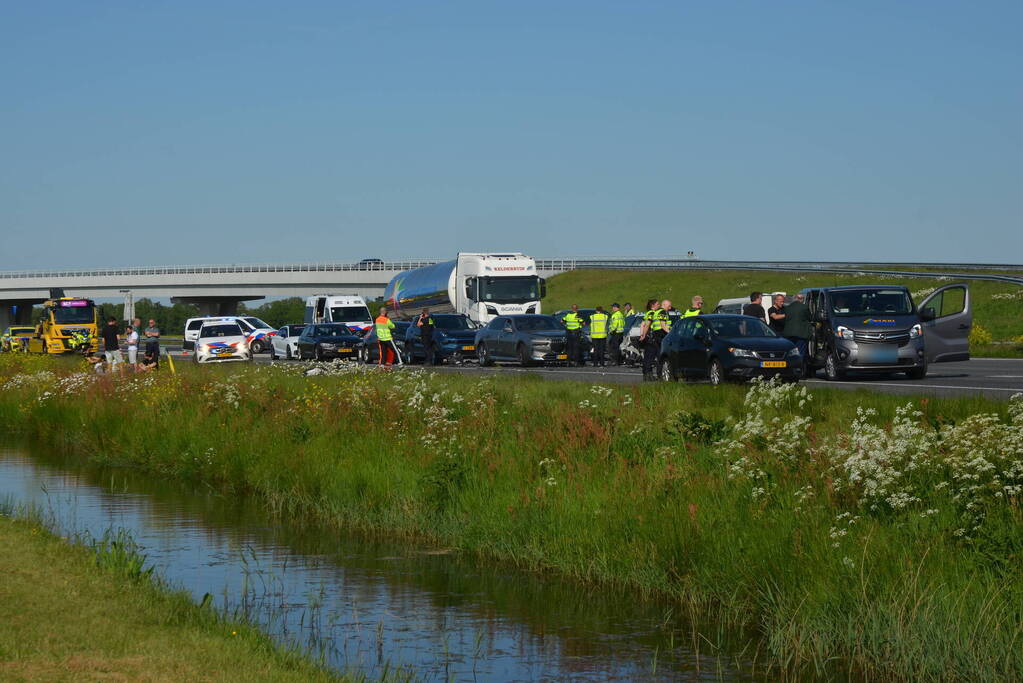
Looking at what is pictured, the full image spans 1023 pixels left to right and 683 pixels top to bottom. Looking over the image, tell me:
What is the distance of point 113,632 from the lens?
26.7ft

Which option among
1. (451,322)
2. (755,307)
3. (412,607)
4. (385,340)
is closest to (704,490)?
(412,607)

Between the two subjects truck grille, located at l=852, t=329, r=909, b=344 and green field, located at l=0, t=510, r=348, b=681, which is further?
truck grille, located at l=852, t=329, r=909, b=344

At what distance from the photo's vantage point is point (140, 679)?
707 cm

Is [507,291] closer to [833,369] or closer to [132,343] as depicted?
[132,343]

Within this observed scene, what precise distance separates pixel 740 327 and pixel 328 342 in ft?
85.7

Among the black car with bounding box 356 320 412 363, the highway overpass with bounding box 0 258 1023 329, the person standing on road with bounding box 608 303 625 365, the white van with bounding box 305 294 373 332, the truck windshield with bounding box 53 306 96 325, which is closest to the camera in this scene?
the person standing on road with bounding box 608 303 625 365

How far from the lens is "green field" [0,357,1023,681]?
8.66 meters

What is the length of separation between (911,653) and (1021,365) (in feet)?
94.8

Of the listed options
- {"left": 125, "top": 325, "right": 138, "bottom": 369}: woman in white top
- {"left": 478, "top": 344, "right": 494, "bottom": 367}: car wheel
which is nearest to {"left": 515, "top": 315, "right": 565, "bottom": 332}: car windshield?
{"left": 478, "top": 344, "right": 494, "bottom": 367}: car wheel

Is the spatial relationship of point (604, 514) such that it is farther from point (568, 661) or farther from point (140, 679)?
point (140, 679)

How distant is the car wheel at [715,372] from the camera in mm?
26031

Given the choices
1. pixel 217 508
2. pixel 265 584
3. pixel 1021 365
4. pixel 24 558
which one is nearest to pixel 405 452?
pixel 217 508

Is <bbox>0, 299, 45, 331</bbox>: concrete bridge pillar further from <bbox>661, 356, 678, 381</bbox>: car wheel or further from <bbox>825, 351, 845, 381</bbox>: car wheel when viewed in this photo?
<bbox>825, 351, 845, 381</bbox>: car wheel

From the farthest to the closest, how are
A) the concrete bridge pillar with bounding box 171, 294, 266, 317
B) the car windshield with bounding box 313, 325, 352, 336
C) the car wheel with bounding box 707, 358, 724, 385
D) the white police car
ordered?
the concrete bridge pillar with bounding box 171, 294, 266, 317 → the car windshield with bounding box 313, 325, 352, 336 → the white police car → the car wheel with bounding box 707, 358, 724, 385
